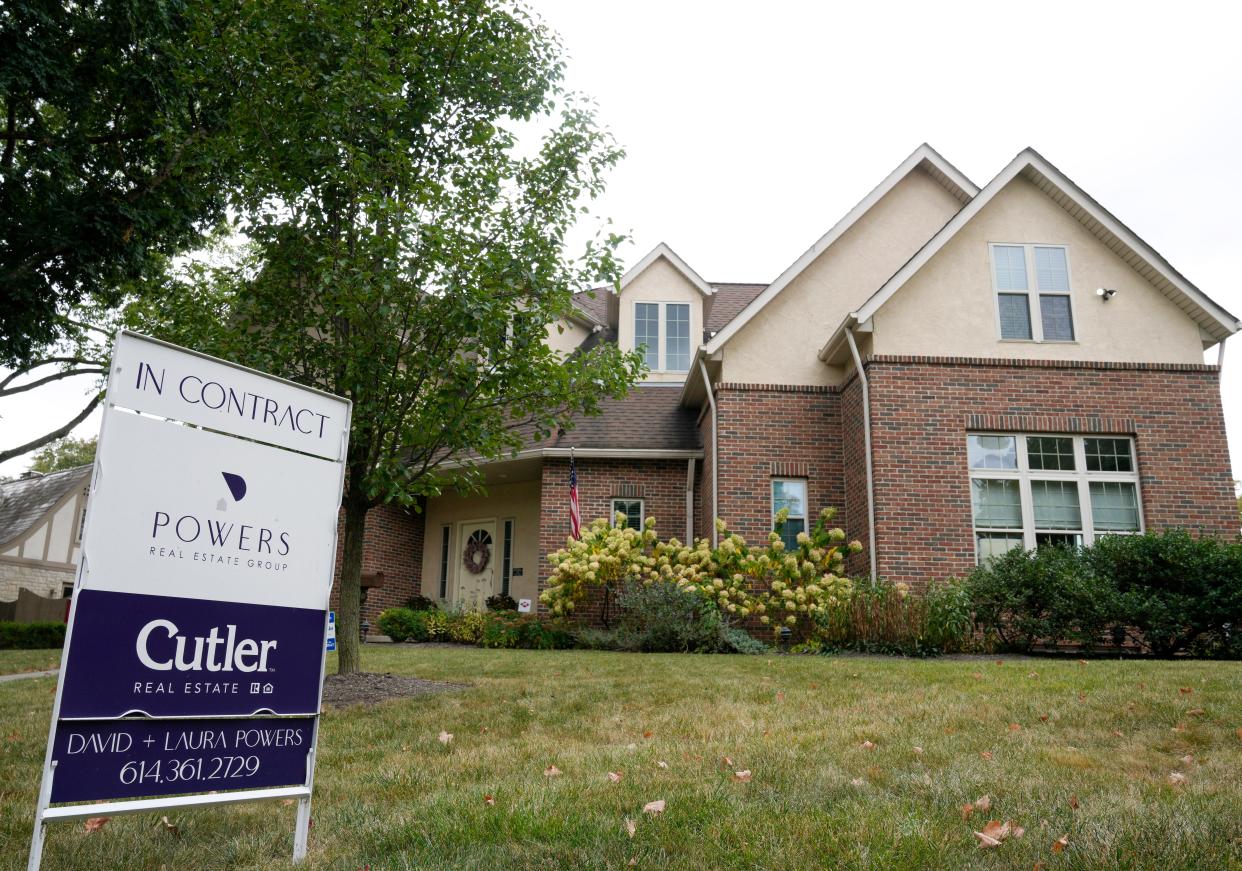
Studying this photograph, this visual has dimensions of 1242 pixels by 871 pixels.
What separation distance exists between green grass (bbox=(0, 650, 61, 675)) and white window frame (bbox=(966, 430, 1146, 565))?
1342cm

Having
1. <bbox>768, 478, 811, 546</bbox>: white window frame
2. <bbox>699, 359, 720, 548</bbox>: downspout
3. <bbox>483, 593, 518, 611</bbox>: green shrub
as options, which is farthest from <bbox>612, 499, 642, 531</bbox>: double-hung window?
<bbox>483, 593, 518, 611</bbox>: green shrub

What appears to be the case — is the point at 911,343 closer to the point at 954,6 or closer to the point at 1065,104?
the point at 1065,104

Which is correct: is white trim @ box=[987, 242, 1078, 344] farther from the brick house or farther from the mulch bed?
the mulch bed

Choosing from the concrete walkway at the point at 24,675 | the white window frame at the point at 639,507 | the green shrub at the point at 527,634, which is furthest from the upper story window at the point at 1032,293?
the concrete walkway at the point at 24,675

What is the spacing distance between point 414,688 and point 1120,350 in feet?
38.5

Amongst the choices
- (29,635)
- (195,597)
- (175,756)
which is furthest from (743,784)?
(29,635)

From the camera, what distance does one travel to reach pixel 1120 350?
13594 millimetres

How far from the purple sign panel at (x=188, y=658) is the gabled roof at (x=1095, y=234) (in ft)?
36.5

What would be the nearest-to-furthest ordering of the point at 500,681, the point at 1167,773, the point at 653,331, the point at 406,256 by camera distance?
1. the point at 1167,773
2. the point at 406,256
3. the point at 500,681
4. the point at 653,331

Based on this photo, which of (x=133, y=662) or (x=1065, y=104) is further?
(x=1065, y=104)

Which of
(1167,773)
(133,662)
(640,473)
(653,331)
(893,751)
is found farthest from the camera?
(653,331)

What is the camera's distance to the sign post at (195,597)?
2.97 m

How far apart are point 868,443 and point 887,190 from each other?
18.3 feet

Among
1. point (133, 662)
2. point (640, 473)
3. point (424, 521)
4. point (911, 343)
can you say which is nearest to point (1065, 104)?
point (911, 343)
